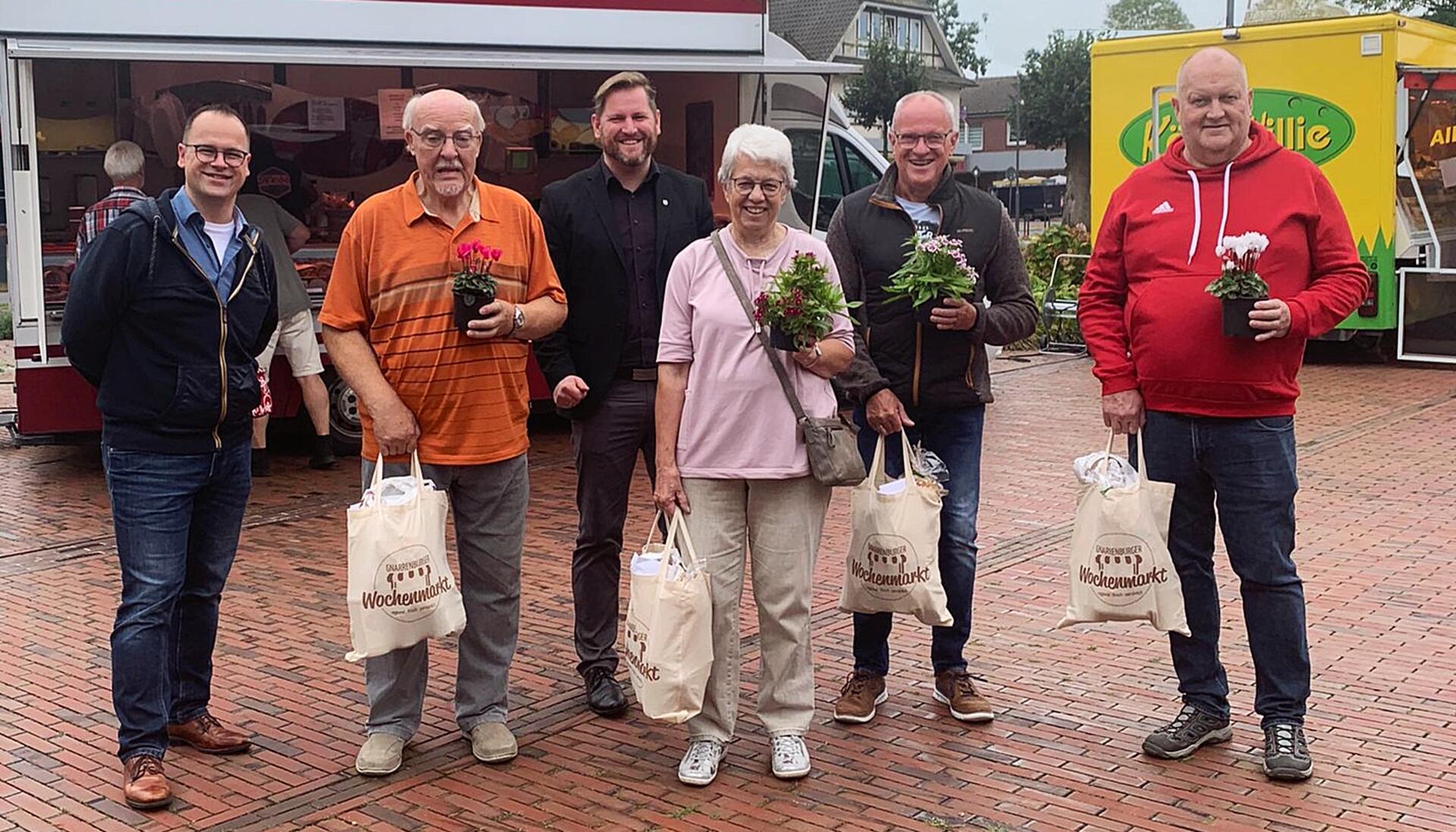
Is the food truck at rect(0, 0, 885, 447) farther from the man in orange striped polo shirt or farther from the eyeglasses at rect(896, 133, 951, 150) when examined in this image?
the eyeglasses at rect(896, 133, 951, 150)

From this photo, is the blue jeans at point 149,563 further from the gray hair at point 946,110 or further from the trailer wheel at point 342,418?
the trailer wheel at point 342,418

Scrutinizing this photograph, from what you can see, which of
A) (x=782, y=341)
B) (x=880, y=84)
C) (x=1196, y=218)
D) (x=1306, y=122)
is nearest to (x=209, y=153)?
(x=782, y=341)

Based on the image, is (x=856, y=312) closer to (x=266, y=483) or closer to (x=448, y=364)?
(x=448, y=364)

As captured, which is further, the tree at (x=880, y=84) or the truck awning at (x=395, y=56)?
the tree at (x=880, y=84)

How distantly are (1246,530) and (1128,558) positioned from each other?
36cm

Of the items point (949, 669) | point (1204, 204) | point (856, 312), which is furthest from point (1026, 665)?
point (1204, 204)

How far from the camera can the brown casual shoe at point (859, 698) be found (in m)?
5.18

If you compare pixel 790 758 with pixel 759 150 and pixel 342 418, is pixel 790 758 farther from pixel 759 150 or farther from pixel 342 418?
pixel 342 418

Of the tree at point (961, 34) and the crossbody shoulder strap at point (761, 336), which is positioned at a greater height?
the tree at point (961, 34)

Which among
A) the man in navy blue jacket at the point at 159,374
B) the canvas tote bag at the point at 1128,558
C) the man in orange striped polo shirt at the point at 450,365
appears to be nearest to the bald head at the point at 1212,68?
the canvas tote bag at the point at 1128,558

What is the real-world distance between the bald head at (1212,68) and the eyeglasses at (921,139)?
0.74 m

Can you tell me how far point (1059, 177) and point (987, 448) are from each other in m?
58.4

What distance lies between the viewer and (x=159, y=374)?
450 cm

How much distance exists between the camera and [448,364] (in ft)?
15.4
